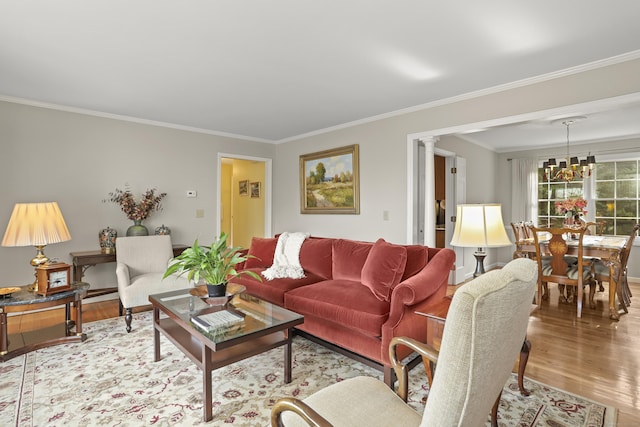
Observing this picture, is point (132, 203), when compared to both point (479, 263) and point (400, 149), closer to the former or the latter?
point (400, 149)

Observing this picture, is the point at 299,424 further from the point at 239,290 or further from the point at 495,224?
the point at 495,224

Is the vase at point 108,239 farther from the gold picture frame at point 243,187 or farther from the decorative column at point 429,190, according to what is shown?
the decorative column at point 429,190

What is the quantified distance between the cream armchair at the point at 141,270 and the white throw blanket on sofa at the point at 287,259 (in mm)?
1008

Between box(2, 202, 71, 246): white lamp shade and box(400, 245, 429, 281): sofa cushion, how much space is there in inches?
120

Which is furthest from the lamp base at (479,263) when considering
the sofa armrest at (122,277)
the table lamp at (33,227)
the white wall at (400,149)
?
the table lamp at (33,227)

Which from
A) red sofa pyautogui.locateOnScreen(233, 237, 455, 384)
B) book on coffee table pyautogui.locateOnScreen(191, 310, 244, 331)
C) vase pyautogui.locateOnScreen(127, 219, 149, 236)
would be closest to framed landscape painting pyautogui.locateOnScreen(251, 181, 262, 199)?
vase pyautogui.locateOnScreen(127, 219, 149, 236)

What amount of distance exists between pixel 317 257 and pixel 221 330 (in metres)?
1.62

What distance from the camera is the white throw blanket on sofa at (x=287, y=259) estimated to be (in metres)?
3.35

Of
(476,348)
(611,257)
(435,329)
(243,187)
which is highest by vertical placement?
(243,187)

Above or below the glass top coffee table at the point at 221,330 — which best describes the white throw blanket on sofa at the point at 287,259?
above

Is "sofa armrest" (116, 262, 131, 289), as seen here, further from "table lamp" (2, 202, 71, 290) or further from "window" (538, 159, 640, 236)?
"window" (538, 159, 640, 236)

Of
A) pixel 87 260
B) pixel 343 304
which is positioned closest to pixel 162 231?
pixel 87 260

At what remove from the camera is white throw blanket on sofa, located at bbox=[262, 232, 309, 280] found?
335 cm

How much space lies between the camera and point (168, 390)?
85.0 inches
